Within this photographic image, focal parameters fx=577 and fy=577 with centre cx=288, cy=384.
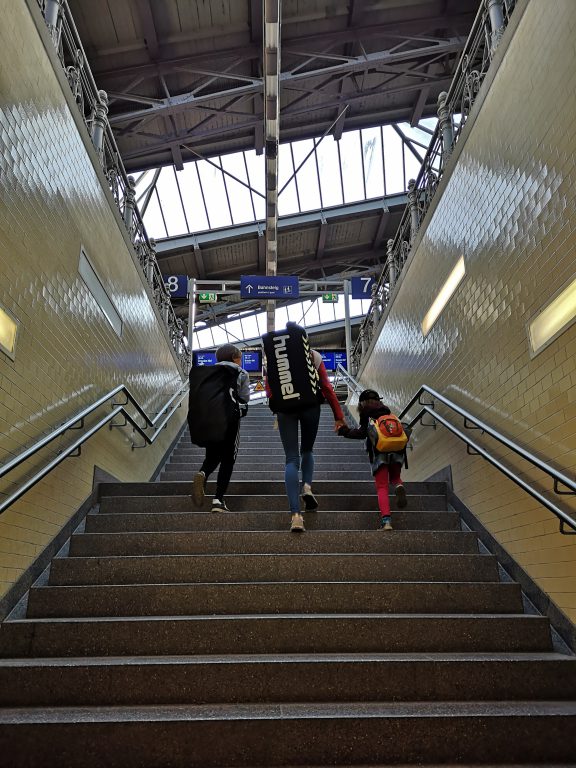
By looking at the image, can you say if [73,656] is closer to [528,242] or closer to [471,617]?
[471,617]

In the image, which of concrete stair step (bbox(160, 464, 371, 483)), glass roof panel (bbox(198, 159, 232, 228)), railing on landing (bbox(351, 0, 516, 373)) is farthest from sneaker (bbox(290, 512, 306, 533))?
glass roof panel (bbox(198, 159, 232, 228))

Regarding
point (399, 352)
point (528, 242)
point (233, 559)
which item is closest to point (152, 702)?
point (233, 559)

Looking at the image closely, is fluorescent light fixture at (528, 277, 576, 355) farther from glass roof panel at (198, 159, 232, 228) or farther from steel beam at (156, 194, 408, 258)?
steel beam at (156, 194, 408, 258)

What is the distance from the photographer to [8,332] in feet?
10.8

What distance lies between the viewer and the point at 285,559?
3.44 meters

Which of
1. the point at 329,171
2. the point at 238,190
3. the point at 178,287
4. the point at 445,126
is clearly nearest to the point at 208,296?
the point at 178,287

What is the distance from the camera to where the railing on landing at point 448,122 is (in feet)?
14.9

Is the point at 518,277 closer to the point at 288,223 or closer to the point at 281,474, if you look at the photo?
the point at 281,474

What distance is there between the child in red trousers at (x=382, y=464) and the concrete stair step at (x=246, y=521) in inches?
4.7

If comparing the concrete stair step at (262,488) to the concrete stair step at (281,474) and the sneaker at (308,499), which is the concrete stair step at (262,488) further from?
the concrete stair step at (281,474)

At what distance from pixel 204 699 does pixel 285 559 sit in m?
1.08

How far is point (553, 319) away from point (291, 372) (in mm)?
1775

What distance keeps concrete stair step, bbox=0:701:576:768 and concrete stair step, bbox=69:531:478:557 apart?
4.68ft

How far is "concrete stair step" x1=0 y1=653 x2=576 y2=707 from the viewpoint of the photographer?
8.08 feet
